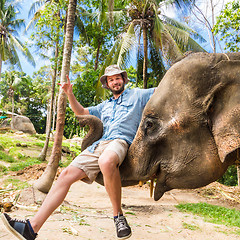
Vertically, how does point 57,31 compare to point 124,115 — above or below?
above

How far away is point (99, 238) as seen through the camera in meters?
3.76

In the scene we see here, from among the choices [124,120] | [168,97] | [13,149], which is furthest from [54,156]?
[13,149]

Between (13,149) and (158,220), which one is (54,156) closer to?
(158,220)

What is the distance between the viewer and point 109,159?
77.9 inches

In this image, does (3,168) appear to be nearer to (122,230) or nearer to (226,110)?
(122,230)

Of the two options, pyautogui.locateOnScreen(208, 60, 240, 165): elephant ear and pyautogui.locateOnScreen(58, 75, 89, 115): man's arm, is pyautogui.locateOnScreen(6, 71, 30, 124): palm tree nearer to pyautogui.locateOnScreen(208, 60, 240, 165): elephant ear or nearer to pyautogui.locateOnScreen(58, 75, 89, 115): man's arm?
pyautogui.locateOnScreen(58, 75, 89, 115): man's arm

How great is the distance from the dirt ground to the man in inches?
52.6

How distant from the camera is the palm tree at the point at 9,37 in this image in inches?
858

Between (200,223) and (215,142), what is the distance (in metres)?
4.64

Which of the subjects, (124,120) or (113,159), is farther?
(124,120)

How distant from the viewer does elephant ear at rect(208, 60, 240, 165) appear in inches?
57.6

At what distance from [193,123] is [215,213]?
19.3 ft

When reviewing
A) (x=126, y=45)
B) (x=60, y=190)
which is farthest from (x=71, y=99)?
(x=126, y=45)

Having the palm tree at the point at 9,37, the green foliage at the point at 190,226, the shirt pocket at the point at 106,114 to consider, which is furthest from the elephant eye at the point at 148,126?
the palm tree at the point at 9,37
